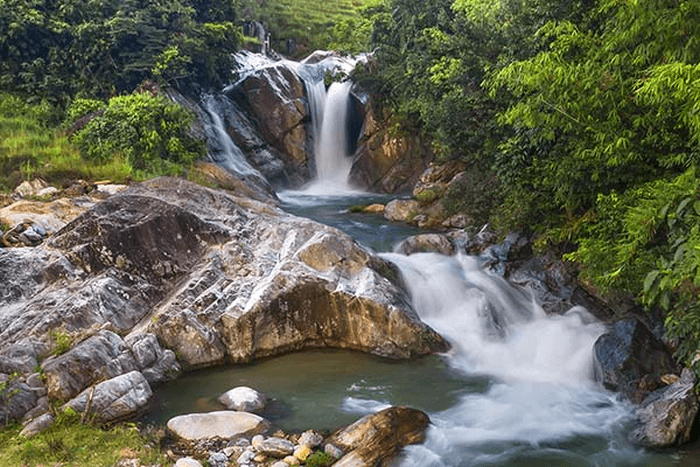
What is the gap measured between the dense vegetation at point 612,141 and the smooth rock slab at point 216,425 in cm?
527

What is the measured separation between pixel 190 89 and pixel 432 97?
11.2 m

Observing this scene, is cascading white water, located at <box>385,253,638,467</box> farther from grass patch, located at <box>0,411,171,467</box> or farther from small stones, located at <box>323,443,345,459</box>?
grass patch, located at <box>0,411,171,467</box>

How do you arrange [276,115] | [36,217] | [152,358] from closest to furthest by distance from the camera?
[152,358], [36,217], [276,115]

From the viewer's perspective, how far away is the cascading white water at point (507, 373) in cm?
795

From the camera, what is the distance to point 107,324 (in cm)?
959

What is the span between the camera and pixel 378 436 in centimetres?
750

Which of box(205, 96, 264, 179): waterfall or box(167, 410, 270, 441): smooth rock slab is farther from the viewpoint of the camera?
box(205, 96, 264, 179): waterfall

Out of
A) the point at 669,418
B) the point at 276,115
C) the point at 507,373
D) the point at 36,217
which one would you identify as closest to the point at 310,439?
the point at 507,373

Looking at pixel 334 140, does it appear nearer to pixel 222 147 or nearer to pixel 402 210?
pixel 222 147

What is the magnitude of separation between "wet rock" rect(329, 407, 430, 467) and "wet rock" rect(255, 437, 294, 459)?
2.04 ft

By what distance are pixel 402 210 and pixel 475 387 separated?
1070 centimetres

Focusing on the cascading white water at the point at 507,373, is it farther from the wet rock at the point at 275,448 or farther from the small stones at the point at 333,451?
the wet rock at the point at 275,448

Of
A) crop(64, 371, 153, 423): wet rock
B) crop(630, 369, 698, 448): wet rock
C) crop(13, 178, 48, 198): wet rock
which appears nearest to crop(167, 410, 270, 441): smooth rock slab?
crop(64, 371, 153, 423): wet rock

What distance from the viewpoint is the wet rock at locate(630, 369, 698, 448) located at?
775 cm
